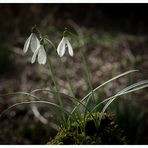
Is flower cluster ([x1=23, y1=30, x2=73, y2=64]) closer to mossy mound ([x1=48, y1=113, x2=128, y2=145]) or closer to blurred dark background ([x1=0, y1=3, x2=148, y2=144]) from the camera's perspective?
mossy mound ([x1=48, y1=113, x2=128, y2=145])

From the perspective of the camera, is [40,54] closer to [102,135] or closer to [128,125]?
[102,135]

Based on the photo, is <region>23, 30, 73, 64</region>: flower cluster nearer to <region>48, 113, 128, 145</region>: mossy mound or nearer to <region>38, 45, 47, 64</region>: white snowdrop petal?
<region>38, 45, 47, 64</region>: white snowdrop petal

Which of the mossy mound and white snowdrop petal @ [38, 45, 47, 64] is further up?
white snowdrop petal @ [38, 45, 47, 64]

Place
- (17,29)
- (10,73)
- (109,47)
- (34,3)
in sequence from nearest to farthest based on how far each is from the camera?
(10,73) < (109,47) < (17,29) < (34,3)

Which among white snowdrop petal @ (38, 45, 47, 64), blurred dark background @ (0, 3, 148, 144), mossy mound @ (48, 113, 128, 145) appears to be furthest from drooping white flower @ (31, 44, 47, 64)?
blurred dark background @ (0, 3, 148, 144)

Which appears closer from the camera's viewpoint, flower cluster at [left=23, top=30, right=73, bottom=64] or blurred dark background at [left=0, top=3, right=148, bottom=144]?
flower cluster at [left=23, top=30, right=73, bottom=64]

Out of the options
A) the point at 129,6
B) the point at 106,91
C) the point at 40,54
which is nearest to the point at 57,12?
the point at 129,6

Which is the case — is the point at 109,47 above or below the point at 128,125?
above

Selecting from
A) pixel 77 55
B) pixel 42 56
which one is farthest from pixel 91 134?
pixel 77 55
